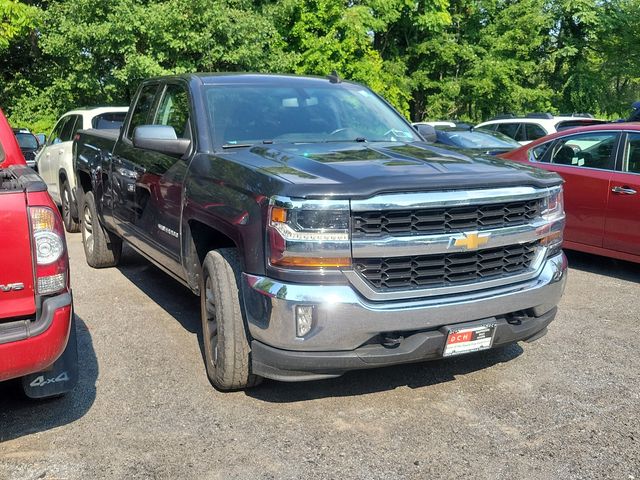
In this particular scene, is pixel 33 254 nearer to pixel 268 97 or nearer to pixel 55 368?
pixel 55 368

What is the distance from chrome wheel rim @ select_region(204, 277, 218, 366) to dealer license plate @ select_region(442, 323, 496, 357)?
4.44 ft

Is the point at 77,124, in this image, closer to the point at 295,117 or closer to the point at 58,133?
the point at 58,133

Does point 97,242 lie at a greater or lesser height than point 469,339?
lesser

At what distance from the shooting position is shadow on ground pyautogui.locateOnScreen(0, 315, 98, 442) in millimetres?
3662

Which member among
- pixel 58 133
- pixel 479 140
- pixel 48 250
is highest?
pixel 48 250

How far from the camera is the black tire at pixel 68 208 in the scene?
9.14 meters

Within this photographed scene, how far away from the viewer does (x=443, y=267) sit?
3.62 metres

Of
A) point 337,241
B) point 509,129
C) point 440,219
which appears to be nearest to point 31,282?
point 337,241

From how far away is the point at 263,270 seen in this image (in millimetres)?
3486

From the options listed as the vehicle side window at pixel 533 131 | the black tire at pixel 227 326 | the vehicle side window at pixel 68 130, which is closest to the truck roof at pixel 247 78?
the black tire at pixel 227 326

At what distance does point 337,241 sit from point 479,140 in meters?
9.29

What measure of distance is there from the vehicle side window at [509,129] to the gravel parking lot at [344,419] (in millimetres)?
9578

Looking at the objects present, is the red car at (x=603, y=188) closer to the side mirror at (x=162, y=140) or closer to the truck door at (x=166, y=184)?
the truck door at (x=166, y=184)

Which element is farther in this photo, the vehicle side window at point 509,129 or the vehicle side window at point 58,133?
the vehicle side window at point 509,129
